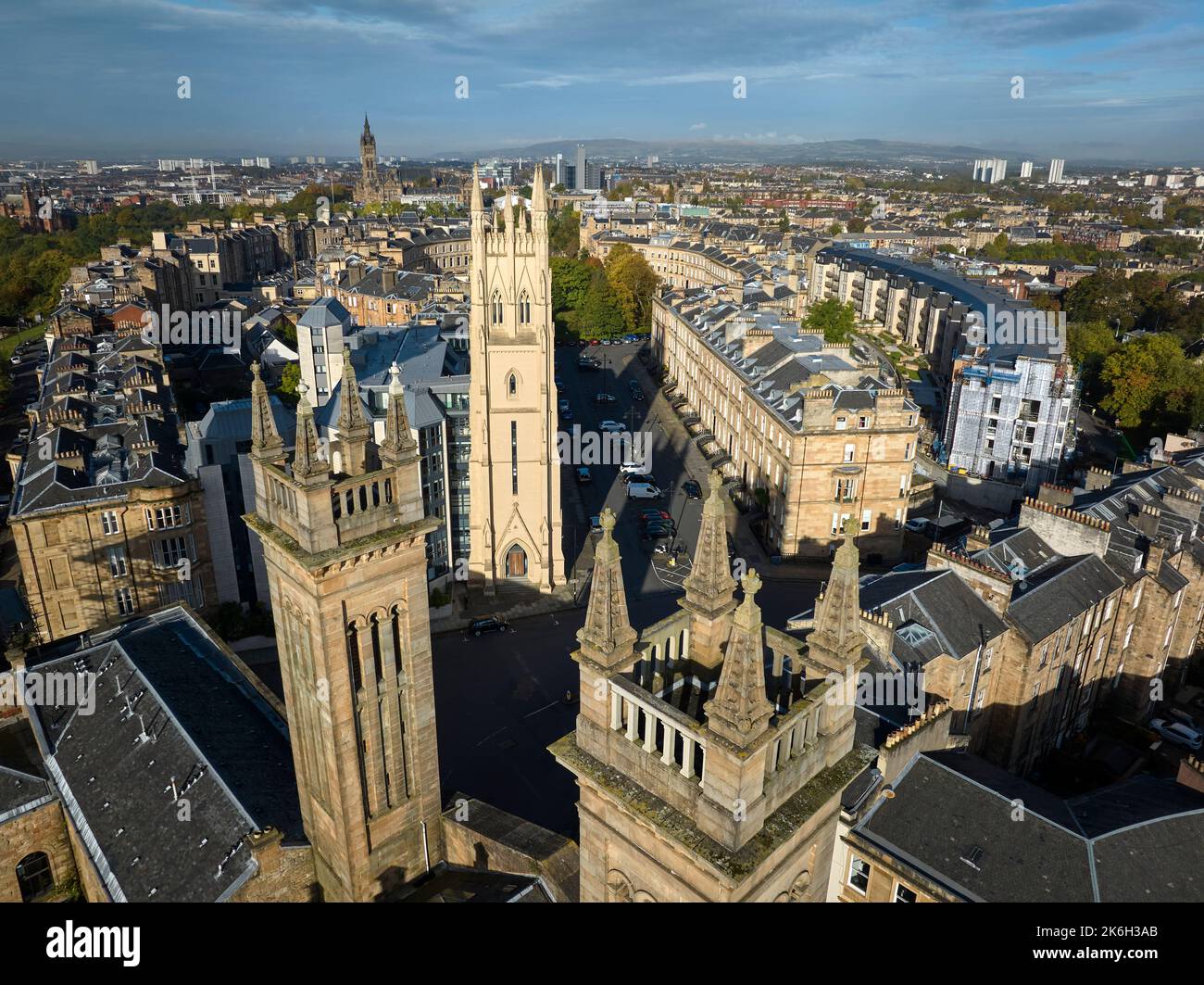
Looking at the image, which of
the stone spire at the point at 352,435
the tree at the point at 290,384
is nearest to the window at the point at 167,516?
the stone spire at the point at 352,435

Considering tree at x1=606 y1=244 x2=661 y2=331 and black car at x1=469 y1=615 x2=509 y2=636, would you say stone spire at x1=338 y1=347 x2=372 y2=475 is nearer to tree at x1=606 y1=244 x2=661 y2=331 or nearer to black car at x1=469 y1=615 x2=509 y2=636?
black car at x1=469 y1=615 x2=509 y2=636

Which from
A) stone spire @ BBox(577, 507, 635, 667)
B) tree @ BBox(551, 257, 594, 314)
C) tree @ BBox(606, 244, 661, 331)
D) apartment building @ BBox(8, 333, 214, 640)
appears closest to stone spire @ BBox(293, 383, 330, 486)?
stone spire @ BBox(577, 507, 635, 667)

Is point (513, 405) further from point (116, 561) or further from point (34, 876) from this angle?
point (34, 876)

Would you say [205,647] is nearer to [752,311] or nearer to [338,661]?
[338,661]

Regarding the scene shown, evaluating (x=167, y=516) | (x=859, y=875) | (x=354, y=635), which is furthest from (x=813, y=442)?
(x=354, y=635)
